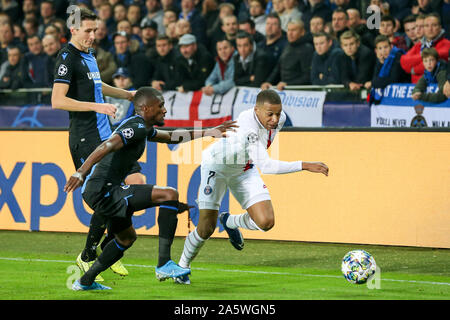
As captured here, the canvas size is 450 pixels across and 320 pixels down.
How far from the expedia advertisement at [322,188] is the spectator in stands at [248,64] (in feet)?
7.66

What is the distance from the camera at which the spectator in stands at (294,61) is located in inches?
526

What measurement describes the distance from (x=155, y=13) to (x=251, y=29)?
9.92ft

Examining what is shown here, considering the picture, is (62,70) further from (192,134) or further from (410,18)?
(410,18)

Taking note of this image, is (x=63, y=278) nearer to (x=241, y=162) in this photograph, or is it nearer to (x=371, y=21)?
(x=241, y=162)

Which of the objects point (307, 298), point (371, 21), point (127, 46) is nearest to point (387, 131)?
Answer: point (371, 21)

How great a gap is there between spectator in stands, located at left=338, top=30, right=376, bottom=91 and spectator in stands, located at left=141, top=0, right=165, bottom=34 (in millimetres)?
4964

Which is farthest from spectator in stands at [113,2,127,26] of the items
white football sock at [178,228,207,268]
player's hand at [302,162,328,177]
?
player's hand at [302,162,328,177]

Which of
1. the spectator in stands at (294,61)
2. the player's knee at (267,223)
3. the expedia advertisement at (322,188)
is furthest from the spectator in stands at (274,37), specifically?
the player's knee at (267,223)

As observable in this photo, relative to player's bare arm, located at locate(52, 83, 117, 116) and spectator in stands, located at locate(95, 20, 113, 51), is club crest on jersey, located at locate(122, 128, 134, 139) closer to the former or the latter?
player's bare arm, located at locate(52, 83, 117, 116)

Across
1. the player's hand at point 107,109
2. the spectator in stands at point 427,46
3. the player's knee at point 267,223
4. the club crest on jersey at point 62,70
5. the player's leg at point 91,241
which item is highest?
the spectator in stands at point 427,46

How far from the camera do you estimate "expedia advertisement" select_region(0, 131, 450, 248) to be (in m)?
10.5

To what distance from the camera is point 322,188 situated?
36.2ft

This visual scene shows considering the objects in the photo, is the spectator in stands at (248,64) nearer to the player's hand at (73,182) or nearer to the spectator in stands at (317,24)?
the spectator in stands at (317,24)
